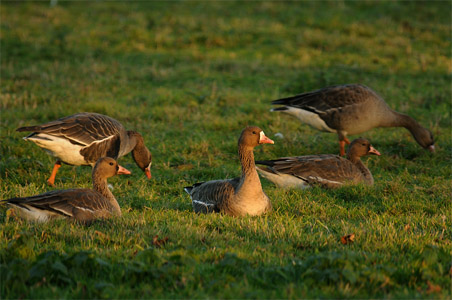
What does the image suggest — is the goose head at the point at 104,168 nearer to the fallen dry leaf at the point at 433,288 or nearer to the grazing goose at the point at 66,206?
the grazing goose at the point at 66,206

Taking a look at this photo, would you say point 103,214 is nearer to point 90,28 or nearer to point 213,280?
point 213,280

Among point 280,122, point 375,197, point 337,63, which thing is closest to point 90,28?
point 337,63

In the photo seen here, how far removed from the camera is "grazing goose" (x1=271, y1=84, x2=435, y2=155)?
11648 mm

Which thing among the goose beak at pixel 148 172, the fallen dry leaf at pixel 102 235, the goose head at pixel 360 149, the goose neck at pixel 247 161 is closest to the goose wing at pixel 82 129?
the goose beak at pixel 148 172

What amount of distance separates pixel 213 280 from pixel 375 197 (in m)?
4.31

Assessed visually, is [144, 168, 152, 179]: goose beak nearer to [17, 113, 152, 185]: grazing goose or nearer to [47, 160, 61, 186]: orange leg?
[17, 113, 152, 185]: grazing goose

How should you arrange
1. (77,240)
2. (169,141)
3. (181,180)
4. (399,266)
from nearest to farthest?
(399,266) → (77,240) → (181,180) → (169,141)

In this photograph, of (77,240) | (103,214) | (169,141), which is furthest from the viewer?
(169,141)

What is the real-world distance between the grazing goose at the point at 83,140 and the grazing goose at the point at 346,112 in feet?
12.7

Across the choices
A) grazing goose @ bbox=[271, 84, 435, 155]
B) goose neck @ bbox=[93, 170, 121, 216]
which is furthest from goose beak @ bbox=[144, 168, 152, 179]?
grazing goose @ bbox=[271, 84, 435, 155]

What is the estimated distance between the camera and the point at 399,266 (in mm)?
5270

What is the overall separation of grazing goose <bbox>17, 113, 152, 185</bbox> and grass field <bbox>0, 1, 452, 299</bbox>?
38 centimetres

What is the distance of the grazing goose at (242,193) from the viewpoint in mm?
7398

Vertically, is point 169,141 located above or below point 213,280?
below
